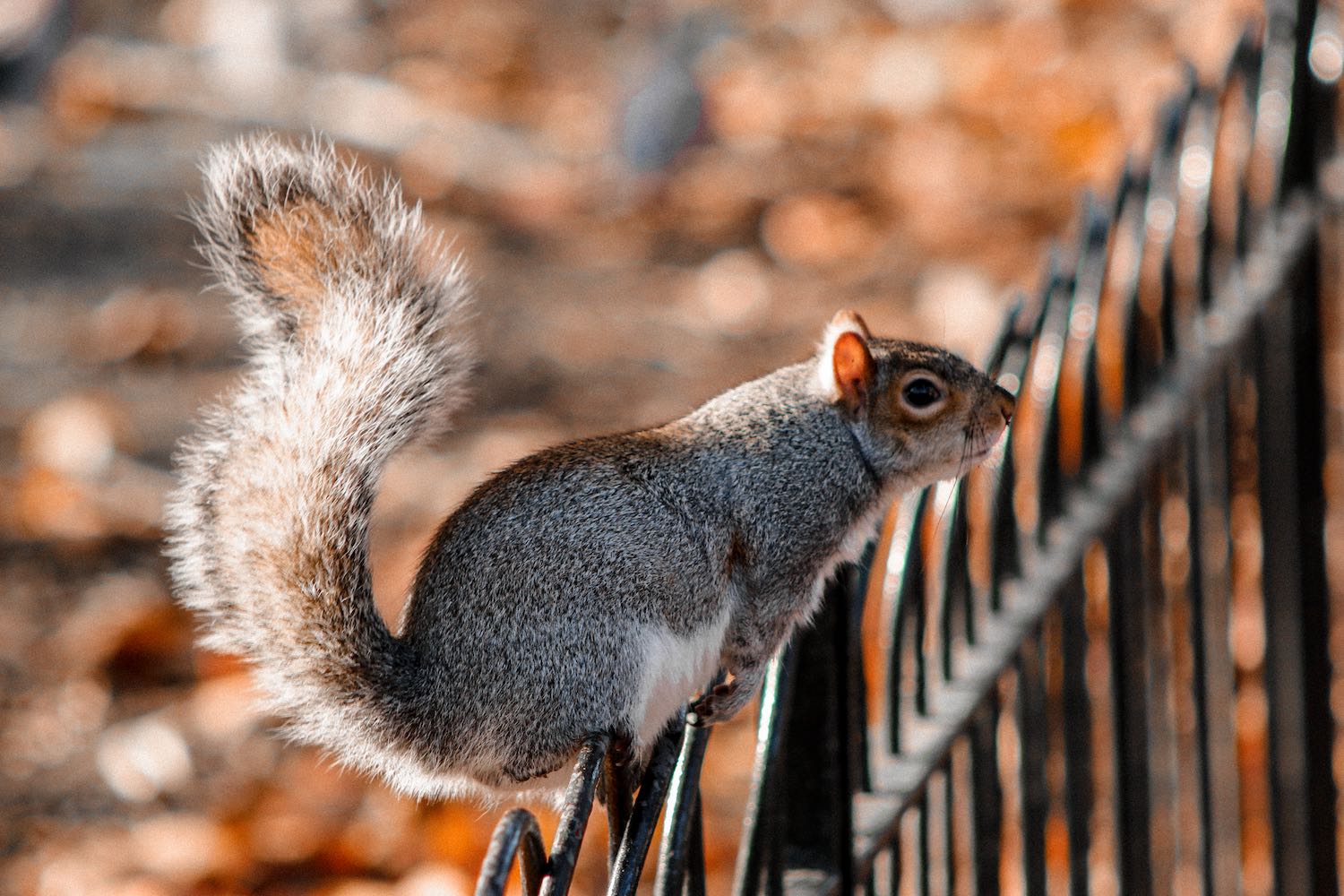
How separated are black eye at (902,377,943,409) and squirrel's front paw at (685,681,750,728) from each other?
0.22m

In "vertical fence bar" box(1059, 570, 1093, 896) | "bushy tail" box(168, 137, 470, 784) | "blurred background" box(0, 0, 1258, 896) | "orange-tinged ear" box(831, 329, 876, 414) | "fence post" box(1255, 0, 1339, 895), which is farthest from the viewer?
"blurred background" box(0, 0, 1258, 896)

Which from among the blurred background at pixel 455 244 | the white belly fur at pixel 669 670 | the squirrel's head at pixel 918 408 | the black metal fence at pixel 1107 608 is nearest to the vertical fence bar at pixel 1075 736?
the black metal fence at pixel 1107 608

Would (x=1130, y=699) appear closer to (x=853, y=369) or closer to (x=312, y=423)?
(x=853, y=369)

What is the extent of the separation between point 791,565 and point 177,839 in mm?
984

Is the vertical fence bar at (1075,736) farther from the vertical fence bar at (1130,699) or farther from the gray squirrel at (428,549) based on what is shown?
the gray squirrel at (428,549)

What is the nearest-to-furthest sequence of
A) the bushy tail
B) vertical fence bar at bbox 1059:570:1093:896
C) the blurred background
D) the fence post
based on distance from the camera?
the bushy tail, vertical fence bar at bbox 1059:570:1093:896, the fence post, the blurred background

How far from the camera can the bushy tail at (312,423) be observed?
30.6 inches

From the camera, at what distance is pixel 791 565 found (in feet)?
2.94

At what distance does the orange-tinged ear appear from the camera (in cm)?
92

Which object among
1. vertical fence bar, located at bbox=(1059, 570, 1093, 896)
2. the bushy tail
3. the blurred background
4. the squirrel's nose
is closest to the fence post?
the blurred background

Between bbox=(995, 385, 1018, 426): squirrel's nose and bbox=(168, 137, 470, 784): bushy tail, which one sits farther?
bbox=(995, 385, 1018, 426): squirrel's nose

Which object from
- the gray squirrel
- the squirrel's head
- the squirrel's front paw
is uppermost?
the squirrel's head

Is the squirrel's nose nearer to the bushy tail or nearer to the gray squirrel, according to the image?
the gray squirrel

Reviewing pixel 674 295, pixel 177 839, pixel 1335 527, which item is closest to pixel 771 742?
pixel 177 839
